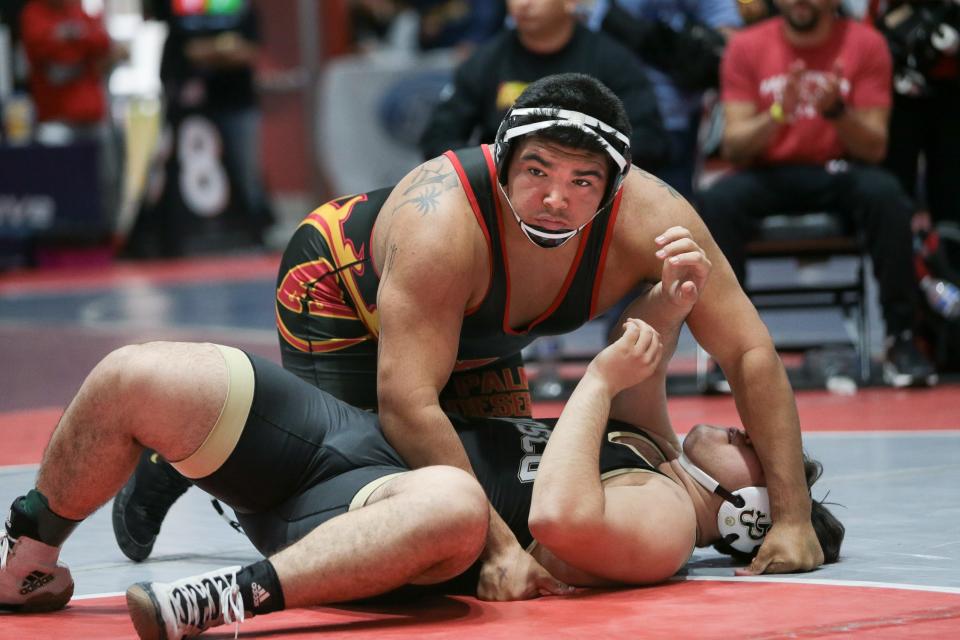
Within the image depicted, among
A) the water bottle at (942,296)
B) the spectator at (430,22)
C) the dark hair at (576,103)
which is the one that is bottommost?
the water bottle at (942,296)

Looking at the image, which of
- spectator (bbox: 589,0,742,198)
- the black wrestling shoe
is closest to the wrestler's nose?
the black wrestling shoe

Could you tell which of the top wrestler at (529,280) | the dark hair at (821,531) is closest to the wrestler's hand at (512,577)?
the top wrestler at (529,280)

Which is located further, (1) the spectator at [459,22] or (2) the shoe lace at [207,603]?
(1) the spectator at [459,22]

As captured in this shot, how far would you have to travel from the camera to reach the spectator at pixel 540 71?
22.7 feet

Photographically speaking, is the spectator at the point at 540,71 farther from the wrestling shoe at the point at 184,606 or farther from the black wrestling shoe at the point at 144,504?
the wrestling shoe at the point at 184,606

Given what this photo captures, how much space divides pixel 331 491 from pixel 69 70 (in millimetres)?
11698

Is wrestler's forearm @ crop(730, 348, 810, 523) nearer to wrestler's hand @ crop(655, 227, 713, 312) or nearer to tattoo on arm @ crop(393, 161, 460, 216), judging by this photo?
wrestler's hand @ crop(655, 227, 713, 312)

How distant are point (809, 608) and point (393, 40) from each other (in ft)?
47.8

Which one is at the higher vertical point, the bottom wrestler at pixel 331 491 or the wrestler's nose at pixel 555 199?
the wrestler's nose at pixel 555 199

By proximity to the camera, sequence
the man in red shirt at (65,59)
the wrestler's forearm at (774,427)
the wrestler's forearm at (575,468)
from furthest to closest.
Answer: the man in red shirt at (65,59), the wrestler's forearm at (774,427), the wrestler's forearm at (575,468)

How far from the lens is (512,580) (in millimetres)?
3543

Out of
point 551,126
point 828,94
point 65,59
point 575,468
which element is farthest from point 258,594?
point 65,59

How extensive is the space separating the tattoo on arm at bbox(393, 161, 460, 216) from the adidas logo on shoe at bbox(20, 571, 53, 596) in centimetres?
109

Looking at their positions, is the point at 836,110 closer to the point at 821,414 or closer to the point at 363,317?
the point at 821,414
